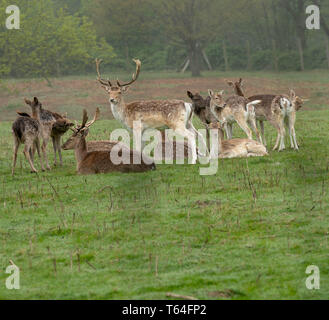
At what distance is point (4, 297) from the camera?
636cm

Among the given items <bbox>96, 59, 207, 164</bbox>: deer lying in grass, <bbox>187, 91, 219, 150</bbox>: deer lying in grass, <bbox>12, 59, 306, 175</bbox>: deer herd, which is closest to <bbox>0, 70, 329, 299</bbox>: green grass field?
<bbox>12, 59, 306, 175</bbox>: deer herd

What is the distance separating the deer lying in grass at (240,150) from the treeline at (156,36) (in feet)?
86.4

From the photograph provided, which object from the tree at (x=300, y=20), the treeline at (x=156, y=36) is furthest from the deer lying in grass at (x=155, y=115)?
the tree at (x=300, y=20)

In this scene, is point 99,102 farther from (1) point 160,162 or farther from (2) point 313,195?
(2) point 313,195

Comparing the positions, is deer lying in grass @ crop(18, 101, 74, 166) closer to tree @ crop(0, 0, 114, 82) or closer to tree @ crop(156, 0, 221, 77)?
tree @ crop(0, 0, 114, 82)

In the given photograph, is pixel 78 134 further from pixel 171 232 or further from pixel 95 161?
pixel 171 232

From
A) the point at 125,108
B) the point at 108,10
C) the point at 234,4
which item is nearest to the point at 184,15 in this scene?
the point at 234,4

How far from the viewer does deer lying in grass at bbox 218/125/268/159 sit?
13031 millimetres

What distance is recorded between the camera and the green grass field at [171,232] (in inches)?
254

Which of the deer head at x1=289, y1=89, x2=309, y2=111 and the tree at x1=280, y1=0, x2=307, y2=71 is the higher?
the tree at x1=280, y1=0, x2=307, y2=71

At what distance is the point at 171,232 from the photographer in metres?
8.09

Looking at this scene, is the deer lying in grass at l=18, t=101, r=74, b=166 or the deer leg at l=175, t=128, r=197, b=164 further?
the deer lying in grass at l=18, t=101, r=74, b=166

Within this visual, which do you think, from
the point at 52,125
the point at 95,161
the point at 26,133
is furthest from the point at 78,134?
the point at 52,125

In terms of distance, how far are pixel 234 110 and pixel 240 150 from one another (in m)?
1.26
